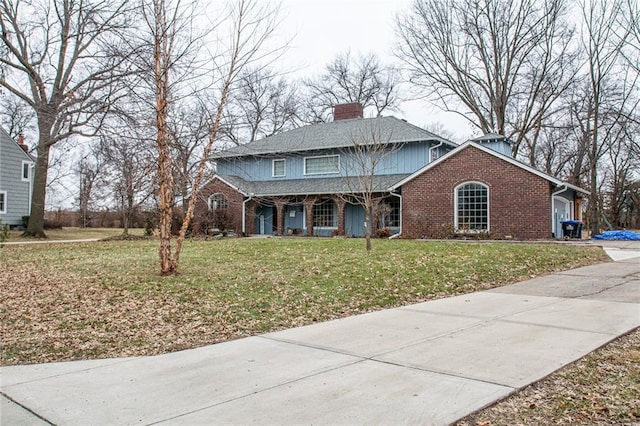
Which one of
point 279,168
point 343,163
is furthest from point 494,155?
point 279,168

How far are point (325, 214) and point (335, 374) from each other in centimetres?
2273

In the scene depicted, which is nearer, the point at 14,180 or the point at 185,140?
the point at 185,140

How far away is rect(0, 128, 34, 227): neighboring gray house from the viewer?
3200 centimetres

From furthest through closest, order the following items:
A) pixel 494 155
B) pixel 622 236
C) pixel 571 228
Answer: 1. pixel 622 236
2. pixel 571 228
3. pixel 494 155

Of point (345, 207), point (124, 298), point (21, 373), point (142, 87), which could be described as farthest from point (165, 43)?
point (345, 207)

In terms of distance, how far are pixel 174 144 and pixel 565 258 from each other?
34.2 ft

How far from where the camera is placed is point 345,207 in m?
26.7

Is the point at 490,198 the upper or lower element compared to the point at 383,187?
lower

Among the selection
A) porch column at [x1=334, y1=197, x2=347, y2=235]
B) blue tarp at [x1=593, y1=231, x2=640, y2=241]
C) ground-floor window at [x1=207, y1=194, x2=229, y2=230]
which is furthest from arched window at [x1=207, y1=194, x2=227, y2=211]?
blue tarp at [x1=593, y1=231, x2=640, y2=241]

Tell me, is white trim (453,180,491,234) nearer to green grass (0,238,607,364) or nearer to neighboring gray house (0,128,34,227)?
green grass (0,238,607,364)

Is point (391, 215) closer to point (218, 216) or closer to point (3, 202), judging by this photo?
point (218, 216)

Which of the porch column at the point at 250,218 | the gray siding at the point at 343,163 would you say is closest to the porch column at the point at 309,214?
the gray siding at the point at 343,163

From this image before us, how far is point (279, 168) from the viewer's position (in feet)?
97.8

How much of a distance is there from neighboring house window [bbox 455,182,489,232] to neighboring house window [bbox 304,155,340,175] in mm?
7605
